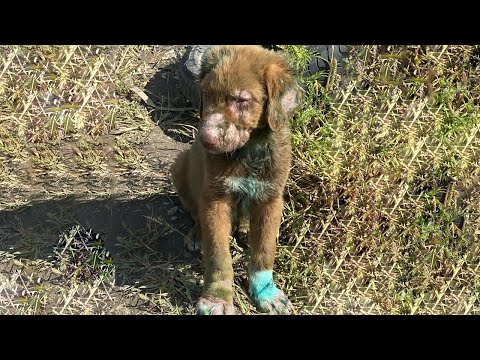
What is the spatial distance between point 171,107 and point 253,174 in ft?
9.69

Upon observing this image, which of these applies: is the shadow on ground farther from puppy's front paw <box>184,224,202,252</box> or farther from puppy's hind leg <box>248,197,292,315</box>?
puppy's hind leg <box>248,197,292,315</box>

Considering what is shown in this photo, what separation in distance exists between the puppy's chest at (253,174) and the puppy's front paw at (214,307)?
36.3 inches

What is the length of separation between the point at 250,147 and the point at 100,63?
134 inches

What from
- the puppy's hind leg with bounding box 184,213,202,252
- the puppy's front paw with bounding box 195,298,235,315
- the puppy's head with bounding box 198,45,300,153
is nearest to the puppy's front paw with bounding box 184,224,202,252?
the puppy's hind leg with bounding box 184,213,202,252

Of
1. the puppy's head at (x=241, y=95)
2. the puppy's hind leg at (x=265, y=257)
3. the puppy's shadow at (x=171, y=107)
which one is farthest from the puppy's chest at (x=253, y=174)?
the puppy's shadow at (x=171, y=107)

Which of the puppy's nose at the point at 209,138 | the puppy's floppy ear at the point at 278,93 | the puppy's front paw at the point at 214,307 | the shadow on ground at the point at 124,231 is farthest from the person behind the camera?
the shadow on ground at the point at 124,231

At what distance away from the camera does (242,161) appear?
14.4ft

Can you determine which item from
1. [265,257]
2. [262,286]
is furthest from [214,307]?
[265,257]

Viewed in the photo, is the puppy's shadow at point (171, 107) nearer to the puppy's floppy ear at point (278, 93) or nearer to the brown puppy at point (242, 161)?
the brown puppy at point (242, 161)

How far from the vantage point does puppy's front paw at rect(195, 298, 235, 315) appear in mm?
4320

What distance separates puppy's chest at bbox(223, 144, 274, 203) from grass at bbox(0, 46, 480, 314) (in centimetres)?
101

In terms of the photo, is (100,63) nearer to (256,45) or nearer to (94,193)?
(94,193)

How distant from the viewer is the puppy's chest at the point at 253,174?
4.38 metres

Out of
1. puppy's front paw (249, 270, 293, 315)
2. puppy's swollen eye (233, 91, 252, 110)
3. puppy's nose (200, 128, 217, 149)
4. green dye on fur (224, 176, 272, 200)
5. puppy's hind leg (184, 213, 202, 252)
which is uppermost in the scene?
puppy's swollen eye (233, 91, 252, 110)
